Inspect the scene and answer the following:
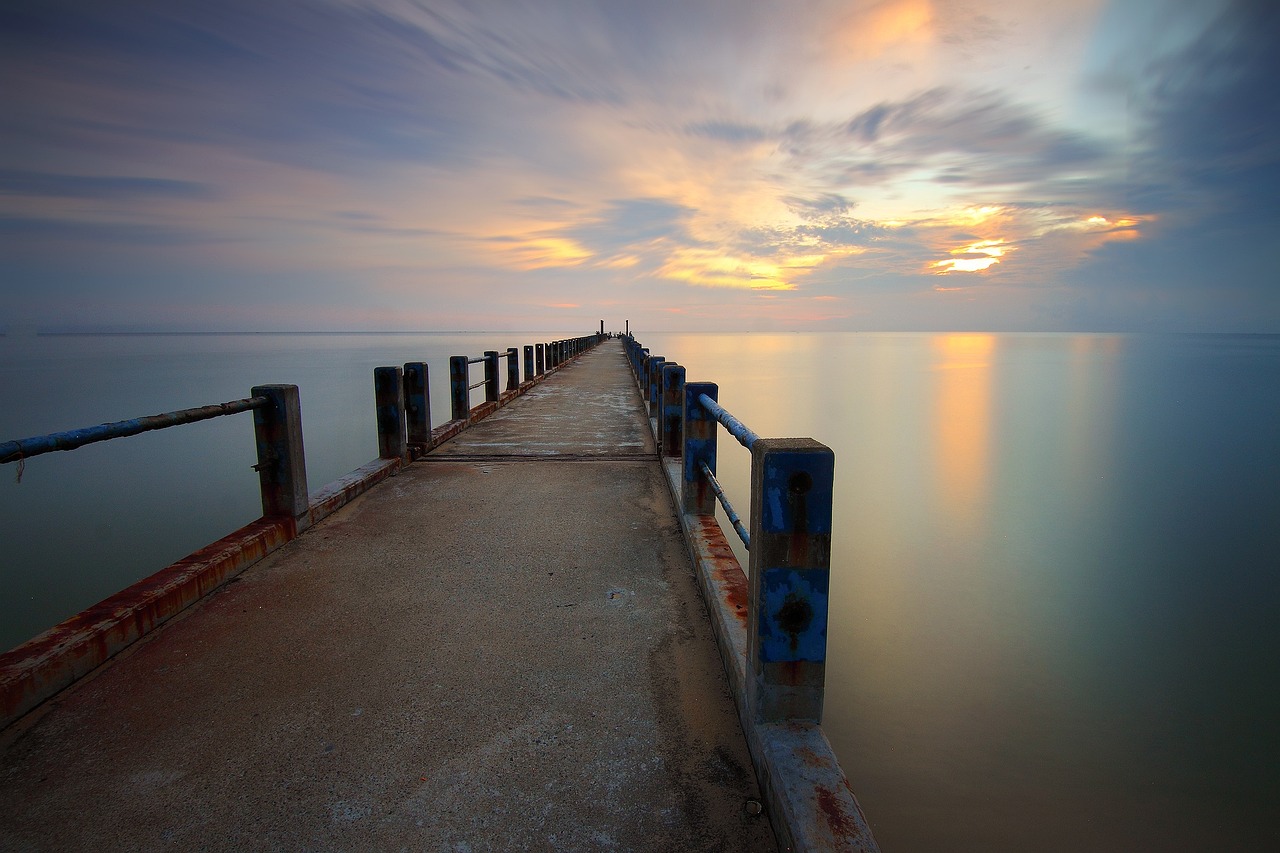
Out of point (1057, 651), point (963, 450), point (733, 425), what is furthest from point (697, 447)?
point (963, 450)

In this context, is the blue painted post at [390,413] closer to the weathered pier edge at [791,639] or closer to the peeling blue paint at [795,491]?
the weathered pier edge at [791,639]

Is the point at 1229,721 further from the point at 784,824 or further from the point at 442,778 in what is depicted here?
the point at 442,778

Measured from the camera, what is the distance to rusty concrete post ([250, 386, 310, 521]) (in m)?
3.87

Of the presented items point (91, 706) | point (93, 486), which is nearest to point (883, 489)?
point (91, 706)

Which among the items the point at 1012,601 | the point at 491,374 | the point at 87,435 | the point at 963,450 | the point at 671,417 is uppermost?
the point at 87,435

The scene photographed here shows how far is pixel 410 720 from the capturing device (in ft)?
7.29

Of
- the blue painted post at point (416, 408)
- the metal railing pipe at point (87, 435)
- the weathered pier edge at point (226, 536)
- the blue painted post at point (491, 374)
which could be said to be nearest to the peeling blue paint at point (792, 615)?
the metal railing pipe at point (87, 435)

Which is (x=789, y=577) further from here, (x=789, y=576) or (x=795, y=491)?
(x=795, y=491)

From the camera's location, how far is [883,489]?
14.4 m

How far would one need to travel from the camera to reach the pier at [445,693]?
1773mm

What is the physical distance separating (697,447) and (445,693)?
2096 mm

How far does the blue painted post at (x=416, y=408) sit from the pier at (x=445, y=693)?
93.1 inches

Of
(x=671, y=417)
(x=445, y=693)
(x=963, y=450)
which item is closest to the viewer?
(x=445, y=693)

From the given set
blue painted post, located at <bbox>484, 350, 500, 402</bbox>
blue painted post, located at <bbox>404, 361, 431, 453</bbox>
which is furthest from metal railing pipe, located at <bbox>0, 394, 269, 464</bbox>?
blue painted post, located at <bbox>484, 350, 500, 402</bbox>
